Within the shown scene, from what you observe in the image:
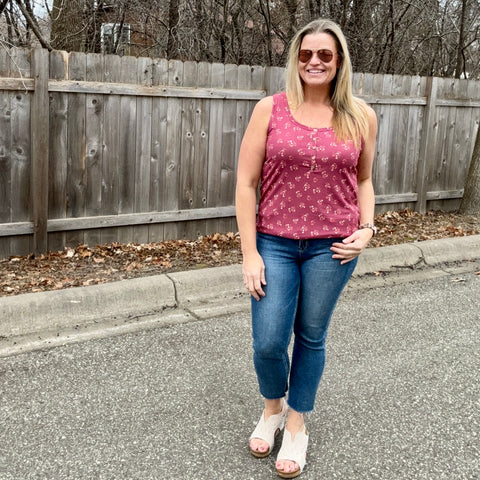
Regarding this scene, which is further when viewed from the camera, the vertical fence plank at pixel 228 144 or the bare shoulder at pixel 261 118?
the vertical fence plank at pixel 228 144

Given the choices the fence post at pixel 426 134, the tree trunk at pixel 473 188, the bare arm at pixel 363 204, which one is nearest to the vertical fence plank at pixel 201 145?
the fence post at pixel 426 134

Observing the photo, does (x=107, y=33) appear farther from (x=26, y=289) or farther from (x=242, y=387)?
(x=242, y=387)

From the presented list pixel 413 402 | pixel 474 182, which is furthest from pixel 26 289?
pixel 474 182

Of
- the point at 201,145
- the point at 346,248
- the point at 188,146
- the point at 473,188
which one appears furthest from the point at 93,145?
the point at 473,188

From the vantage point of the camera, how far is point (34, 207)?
5887mm

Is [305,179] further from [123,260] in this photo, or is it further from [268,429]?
[123,260]

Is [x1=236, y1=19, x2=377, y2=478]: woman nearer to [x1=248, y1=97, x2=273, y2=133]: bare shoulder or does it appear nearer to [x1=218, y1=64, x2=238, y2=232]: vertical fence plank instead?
[x1=248, y1=97, x2=273, y2=133]: bare shoulder

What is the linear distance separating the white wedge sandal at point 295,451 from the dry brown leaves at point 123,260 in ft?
8.88

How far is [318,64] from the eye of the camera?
2.59 metres

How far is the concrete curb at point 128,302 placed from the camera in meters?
4.38

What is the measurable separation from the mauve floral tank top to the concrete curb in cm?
229

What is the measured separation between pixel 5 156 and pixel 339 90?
393 cm

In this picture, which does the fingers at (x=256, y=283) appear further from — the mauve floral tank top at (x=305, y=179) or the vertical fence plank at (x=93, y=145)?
the vertical fence plank at (x=93, y=145)

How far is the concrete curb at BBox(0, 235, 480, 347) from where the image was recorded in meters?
4.38
